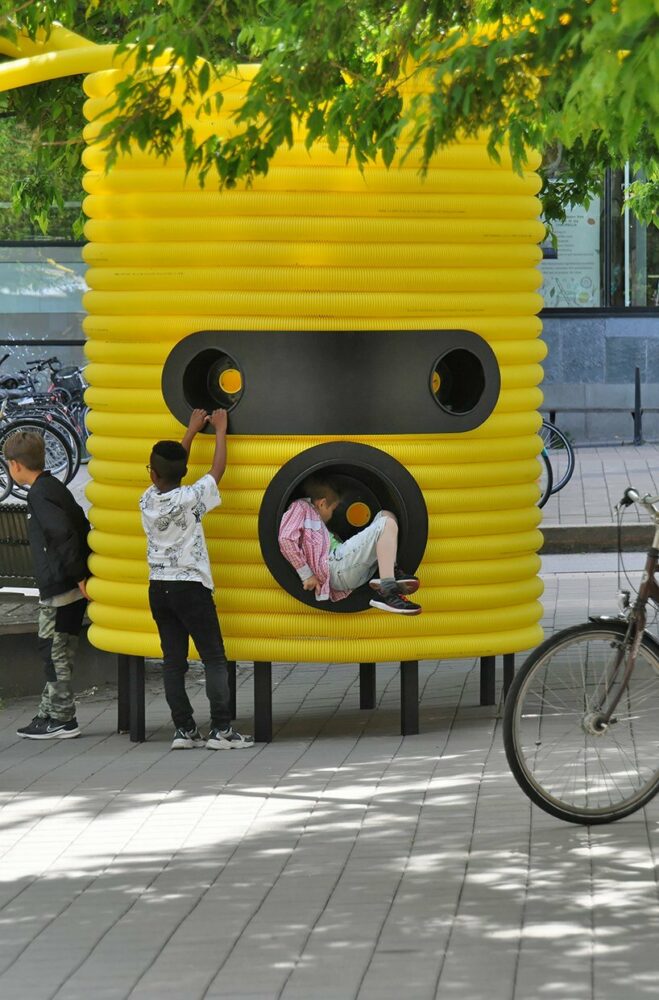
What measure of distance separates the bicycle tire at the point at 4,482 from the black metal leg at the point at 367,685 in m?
8.74

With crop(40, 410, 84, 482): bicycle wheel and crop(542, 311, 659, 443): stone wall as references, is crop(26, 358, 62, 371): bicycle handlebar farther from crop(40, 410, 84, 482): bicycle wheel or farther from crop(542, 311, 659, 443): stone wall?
crop(542, 311, 659, 443): stone wall

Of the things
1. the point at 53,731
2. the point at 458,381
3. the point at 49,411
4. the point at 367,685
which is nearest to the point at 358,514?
the point at 458,381

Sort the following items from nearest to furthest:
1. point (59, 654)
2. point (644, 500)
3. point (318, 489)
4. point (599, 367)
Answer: point (644, 500) → point (318, 489) → point (59, 654) → point (599, 367)

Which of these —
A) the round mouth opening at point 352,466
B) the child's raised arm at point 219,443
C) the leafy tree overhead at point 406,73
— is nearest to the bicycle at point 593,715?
the leafy tree overhead at point 406,73

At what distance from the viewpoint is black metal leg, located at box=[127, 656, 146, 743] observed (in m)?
8.17

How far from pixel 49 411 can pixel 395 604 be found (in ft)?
39.1

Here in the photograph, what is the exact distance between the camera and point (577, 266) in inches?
948

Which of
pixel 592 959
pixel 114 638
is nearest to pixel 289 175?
pixel 114 638

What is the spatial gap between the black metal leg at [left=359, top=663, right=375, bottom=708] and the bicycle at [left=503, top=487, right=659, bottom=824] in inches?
106

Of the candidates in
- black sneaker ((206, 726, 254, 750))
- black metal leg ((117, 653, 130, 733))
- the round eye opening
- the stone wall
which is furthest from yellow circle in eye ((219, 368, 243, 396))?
the stone wall

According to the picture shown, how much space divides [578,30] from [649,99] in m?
0.73

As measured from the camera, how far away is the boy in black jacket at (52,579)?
838 centimetres

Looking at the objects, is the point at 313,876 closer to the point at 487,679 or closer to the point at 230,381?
the point at 230,381

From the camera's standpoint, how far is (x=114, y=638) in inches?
328
